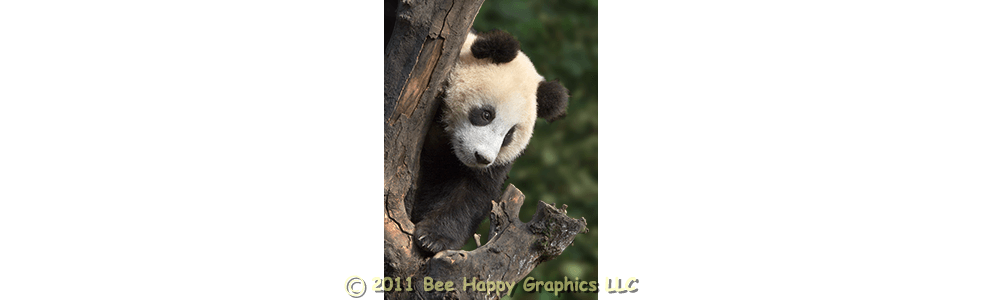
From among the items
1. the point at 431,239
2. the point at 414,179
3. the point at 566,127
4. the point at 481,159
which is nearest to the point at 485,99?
the point at 481,159

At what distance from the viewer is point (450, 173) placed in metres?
2.36

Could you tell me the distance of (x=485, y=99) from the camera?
2.16 m

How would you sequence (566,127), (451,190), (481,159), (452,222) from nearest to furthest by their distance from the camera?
(481,159), (452,222), (451,190), (566,127)

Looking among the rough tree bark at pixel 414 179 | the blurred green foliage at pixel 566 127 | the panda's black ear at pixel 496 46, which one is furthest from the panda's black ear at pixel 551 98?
the blurred green foliage at pixel 566 127

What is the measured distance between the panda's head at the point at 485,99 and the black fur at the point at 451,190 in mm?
129

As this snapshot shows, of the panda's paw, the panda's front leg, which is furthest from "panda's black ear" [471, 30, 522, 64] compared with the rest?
the panda's paw

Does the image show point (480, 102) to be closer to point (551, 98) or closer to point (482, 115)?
point (482, 115)

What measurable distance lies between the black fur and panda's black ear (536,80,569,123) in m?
0.29

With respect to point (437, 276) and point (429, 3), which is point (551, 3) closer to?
point (429, 3)

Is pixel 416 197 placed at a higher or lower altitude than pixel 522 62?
lower

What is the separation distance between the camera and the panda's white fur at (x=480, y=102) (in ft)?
6.97

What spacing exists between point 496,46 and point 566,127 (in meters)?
1.35

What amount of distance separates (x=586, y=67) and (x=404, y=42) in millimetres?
1650
